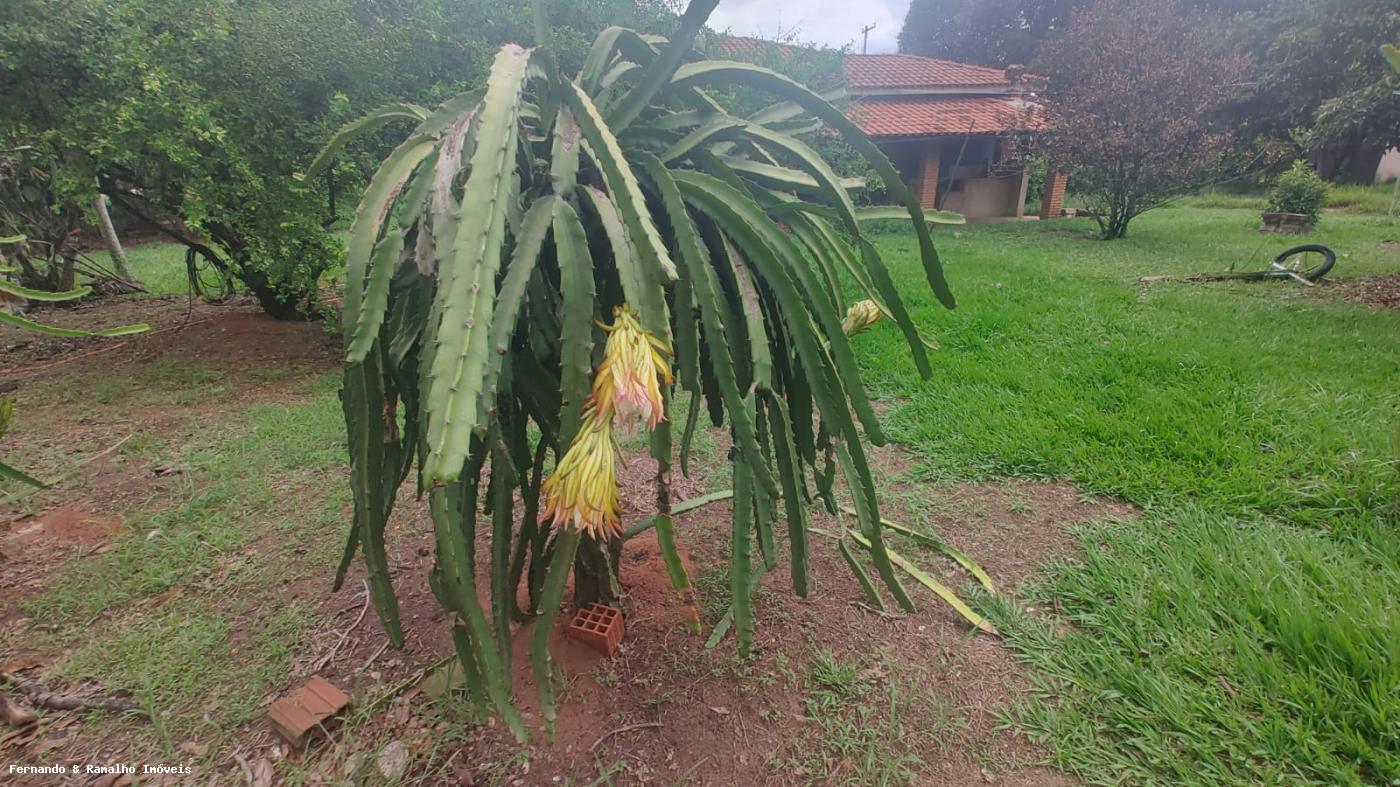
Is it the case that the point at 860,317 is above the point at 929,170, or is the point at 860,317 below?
below

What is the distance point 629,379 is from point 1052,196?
1628cm

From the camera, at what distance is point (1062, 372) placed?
3.71 metres

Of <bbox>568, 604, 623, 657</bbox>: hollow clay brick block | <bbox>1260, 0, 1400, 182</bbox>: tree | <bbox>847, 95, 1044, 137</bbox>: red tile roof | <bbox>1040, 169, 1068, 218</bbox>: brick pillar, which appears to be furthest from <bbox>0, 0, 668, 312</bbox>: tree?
<bbox>1040, 169, 1068, 218</bbox>: brick pillar

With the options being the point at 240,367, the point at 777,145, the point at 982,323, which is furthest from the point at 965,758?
the point at 240,367

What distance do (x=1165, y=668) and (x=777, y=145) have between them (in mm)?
1737

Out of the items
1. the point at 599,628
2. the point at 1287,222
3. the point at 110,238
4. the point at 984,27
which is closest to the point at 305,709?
the point at 599,628

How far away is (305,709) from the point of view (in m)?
1.56

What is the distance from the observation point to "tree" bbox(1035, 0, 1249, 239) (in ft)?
31.9

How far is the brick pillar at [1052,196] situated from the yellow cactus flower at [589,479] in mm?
15995

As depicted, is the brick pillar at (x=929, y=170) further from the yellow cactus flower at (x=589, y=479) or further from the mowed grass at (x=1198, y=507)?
the yellow cactus flower at (x=589, y=479)

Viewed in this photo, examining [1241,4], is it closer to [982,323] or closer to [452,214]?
[982,323]

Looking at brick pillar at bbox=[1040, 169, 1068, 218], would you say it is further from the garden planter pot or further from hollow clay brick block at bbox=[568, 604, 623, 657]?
hollow clay brick block at bbox=[568, 604, 623, 657]

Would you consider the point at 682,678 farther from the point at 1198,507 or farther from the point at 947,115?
the point at 947,115

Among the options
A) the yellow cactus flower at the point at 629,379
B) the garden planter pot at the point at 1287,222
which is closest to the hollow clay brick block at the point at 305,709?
the yellow cactus flower at the point at 629,379
